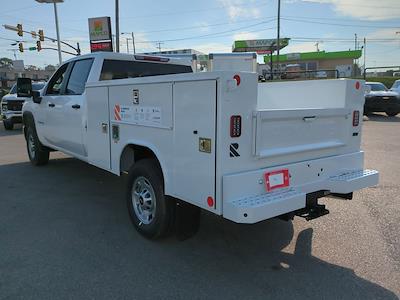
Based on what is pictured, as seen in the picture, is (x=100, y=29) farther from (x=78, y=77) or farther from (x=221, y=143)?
(x=221, y=143)

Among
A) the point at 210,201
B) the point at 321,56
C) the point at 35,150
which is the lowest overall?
the point at 35,150

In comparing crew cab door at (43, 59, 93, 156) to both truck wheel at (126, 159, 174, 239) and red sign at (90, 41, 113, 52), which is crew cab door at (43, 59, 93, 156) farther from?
red sign at (90, 41, 113, 52)

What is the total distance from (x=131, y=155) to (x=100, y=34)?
28.4 m

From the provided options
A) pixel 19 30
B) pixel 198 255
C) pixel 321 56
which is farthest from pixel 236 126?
pixel 321 56

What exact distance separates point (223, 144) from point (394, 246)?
90.2 inches

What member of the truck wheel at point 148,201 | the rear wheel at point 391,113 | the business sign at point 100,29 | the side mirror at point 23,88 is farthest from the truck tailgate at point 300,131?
the business sign at point 100,29

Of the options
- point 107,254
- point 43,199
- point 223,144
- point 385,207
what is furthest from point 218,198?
Answer: point 43,199

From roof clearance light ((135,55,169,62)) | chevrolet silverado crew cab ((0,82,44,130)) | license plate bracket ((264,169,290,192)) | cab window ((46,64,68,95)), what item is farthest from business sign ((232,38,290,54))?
license plate bracket ((264,169,290,192))

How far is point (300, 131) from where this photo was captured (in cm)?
381

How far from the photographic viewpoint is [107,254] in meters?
4.03

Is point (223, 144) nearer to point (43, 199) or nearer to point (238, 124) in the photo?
point (238, 124)

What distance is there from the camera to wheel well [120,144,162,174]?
452cm

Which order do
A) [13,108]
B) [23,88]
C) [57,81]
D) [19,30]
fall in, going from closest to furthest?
[57,81]
[23,88]
[13,108]
[19,30]

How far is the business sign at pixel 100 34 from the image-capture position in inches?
1193
